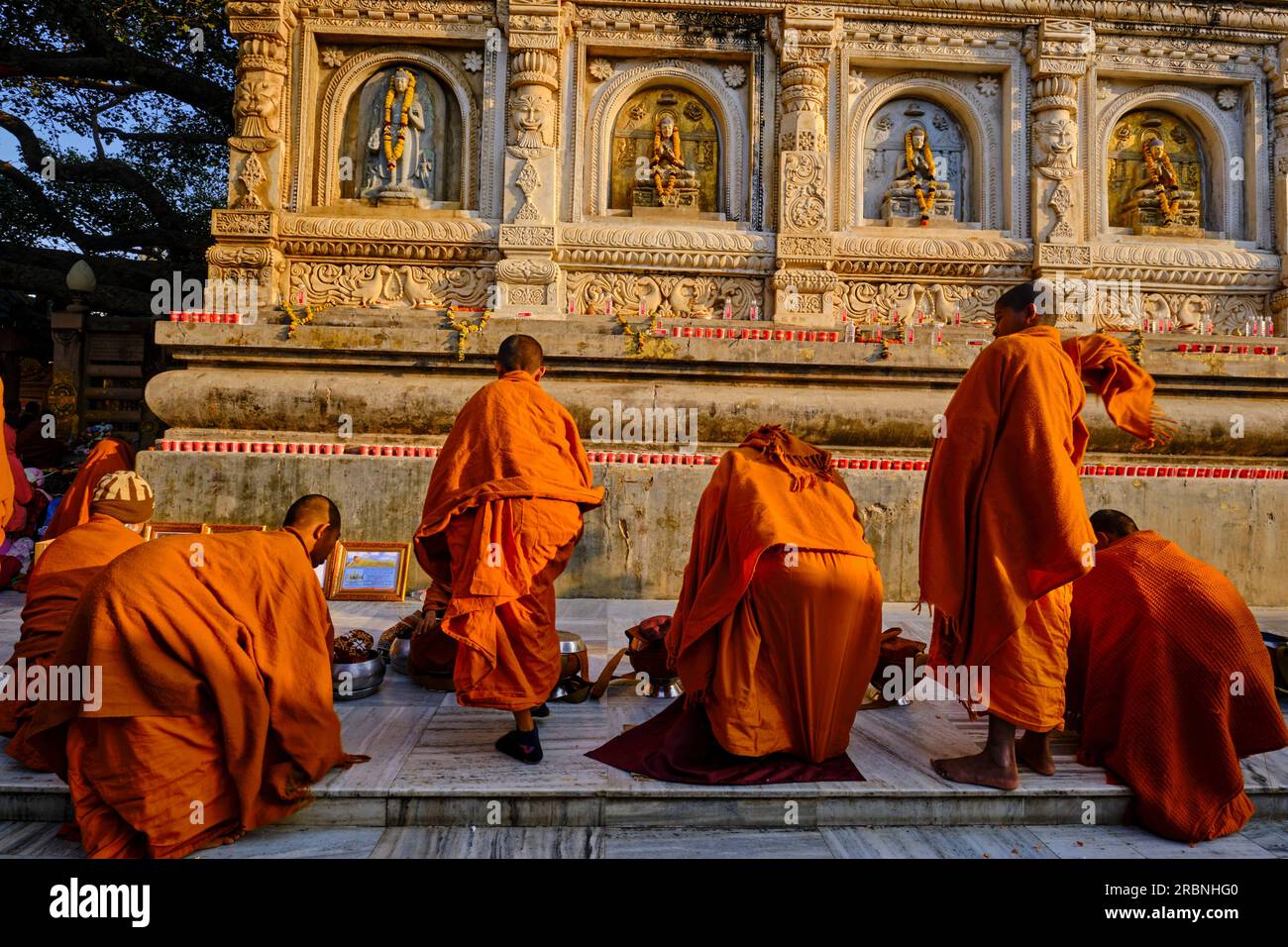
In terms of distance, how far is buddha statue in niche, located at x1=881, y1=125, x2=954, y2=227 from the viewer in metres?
9.14

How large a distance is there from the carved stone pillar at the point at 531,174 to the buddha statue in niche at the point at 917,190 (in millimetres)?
4287

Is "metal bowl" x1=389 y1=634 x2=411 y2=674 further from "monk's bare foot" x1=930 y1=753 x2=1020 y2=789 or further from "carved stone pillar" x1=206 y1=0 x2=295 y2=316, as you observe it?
"carved stone pillar" x1=206 y1=0 x2=295 y2=316

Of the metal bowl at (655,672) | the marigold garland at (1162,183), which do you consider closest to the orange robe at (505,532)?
the metal bowl at (655,672)

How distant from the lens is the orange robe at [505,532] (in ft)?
9.17

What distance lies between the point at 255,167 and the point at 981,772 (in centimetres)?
947

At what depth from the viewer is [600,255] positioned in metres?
8.72

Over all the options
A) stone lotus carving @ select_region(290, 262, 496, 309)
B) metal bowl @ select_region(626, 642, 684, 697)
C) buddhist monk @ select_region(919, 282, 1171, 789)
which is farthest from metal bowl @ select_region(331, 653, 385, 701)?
stone lotus carving @ select_region(290, 262, 496, 309)

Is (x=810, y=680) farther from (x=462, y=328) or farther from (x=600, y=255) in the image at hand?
(x=600, y=255)

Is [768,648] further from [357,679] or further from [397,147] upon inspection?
[397,147]

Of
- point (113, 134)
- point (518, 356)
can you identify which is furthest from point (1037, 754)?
point (113, 134)

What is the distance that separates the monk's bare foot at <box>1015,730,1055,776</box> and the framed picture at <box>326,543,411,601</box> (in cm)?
435

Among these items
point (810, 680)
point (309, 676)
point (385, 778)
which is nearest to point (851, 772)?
point (810, 680)

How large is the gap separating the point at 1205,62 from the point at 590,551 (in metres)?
10.2

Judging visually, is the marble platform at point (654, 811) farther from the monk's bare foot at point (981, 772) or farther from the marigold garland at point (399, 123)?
Answer: the marigold garland at point (399, 123)
